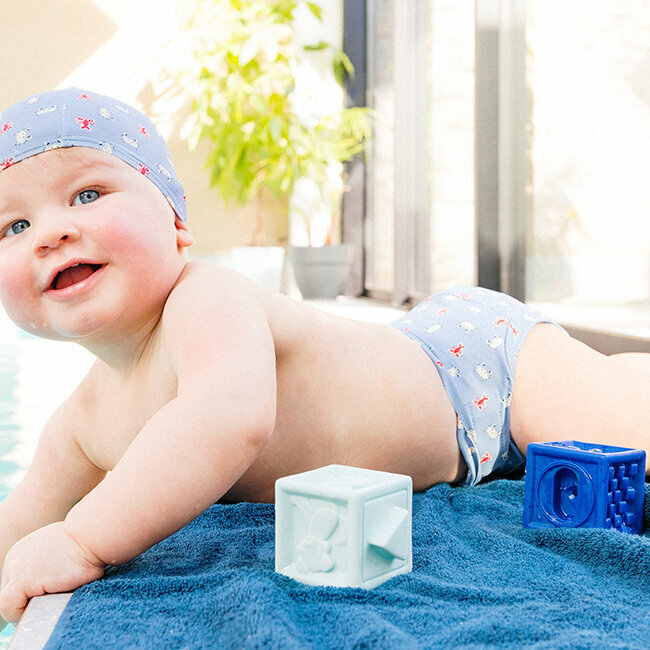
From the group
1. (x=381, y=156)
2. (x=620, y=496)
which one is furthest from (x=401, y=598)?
(x=381, y=156)

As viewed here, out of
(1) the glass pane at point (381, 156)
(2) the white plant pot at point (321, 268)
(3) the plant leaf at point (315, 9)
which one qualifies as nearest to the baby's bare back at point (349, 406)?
(1) the glass pane at point (381, 156)

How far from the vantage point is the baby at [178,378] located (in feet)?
2.34

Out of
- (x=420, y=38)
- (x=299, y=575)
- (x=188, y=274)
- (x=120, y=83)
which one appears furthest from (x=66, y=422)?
(x=120, y=83)

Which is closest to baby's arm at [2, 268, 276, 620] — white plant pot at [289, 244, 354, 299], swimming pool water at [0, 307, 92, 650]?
swimming pool water at [0, 307, 92, 650]

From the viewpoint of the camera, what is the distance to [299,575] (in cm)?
69

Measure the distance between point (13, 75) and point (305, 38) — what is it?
1.66 metres

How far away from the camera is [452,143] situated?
123 inches

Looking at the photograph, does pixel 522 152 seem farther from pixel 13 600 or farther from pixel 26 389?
pixel 13 600

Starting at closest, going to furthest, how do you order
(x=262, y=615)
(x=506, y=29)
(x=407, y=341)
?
(x=262, y=615)
(x=407, y=341)
(x=506, y=29)

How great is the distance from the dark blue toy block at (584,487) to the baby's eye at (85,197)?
518mm

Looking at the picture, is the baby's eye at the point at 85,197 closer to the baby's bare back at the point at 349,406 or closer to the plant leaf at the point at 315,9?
the baby's bare back at the point at 349,406

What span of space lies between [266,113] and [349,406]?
3.52 m

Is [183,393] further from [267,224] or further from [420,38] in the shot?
[267,224]

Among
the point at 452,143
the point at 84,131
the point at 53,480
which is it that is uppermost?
the point at 452,143
